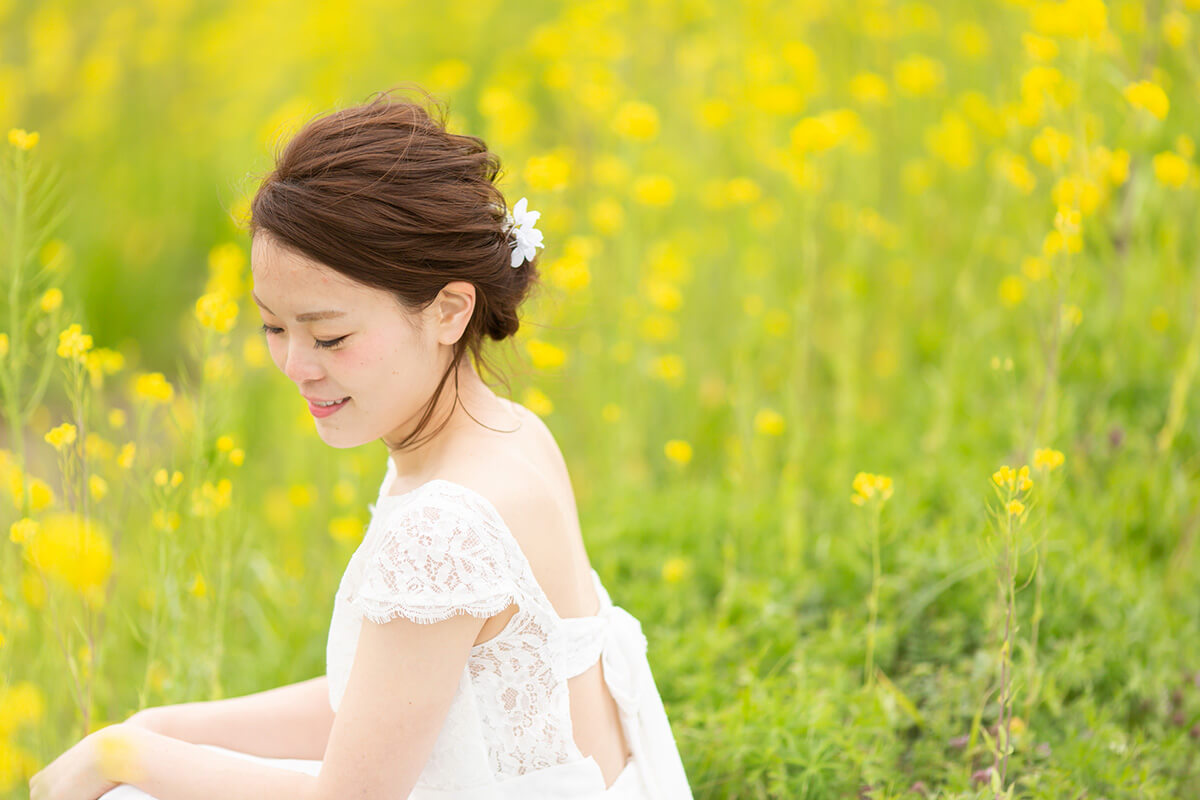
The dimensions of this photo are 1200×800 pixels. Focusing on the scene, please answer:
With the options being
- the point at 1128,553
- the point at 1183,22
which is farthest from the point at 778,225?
the point at 1128,553

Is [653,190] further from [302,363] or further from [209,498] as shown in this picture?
[302,363]

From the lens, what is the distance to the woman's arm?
1646 mm

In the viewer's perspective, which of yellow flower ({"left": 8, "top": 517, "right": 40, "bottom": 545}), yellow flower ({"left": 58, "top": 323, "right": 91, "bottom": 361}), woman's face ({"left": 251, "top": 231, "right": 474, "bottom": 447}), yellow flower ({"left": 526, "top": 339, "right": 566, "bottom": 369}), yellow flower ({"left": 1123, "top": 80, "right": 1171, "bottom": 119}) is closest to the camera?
woman's face ({"left": 251, "top": 231, "right": 474, "bottom": 447})

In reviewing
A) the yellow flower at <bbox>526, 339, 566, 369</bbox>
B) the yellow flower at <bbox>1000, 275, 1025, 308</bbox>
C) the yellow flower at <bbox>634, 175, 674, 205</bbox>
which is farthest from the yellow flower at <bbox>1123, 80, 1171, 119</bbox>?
the yellow flower at <bbox>526, 339, 566, 369</bbox>

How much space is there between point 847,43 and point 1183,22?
181 cm

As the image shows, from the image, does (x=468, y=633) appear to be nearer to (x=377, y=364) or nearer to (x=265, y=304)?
(x=377, y=364)

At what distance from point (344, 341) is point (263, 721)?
0.72 meters

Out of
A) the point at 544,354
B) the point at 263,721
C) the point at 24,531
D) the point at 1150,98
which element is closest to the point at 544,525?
the point at 263,721

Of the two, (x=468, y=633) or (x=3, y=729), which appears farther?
(x=468, y=633)

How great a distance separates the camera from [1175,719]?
211 cm

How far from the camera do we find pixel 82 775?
4.66ft

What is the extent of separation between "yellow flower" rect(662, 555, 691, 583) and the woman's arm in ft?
3.04

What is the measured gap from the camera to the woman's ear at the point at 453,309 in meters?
1.50

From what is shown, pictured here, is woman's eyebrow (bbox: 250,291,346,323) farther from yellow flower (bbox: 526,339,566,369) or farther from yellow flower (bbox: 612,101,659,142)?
yellow flower (bbox: 612,101,659,142)
